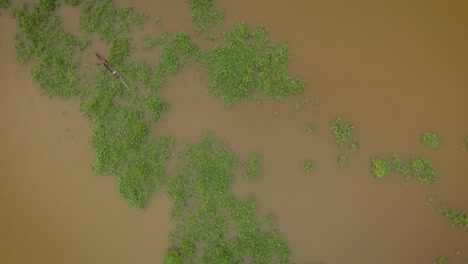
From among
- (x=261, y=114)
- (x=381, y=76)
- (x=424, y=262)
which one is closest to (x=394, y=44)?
(x=381, y=76)

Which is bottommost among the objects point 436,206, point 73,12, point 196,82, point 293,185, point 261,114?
point 436,206

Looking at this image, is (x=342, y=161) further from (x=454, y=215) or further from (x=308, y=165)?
(x=454, y=215)

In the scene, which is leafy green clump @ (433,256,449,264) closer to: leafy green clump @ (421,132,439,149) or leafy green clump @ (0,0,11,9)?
leafy green clump @ (421,132,439,149)

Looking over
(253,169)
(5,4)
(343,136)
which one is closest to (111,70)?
(5,4)

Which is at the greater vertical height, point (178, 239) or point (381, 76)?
point (381, 76)

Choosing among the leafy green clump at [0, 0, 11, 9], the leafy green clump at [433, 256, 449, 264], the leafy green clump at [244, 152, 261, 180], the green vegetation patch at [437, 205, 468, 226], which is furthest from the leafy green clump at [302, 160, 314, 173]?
the leafy green clump at [0, 0, 11, 9]

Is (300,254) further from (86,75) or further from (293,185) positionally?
(86,75)

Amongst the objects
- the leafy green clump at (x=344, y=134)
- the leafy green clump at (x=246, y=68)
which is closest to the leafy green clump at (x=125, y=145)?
the leafy green clump at (x=246, y=68)

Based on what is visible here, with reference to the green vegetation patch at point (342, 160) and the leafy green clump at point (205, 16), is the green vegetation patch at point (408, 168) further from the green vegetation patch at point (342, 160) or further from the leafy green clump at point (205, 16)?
the leafy green clump at point (205, 16)
